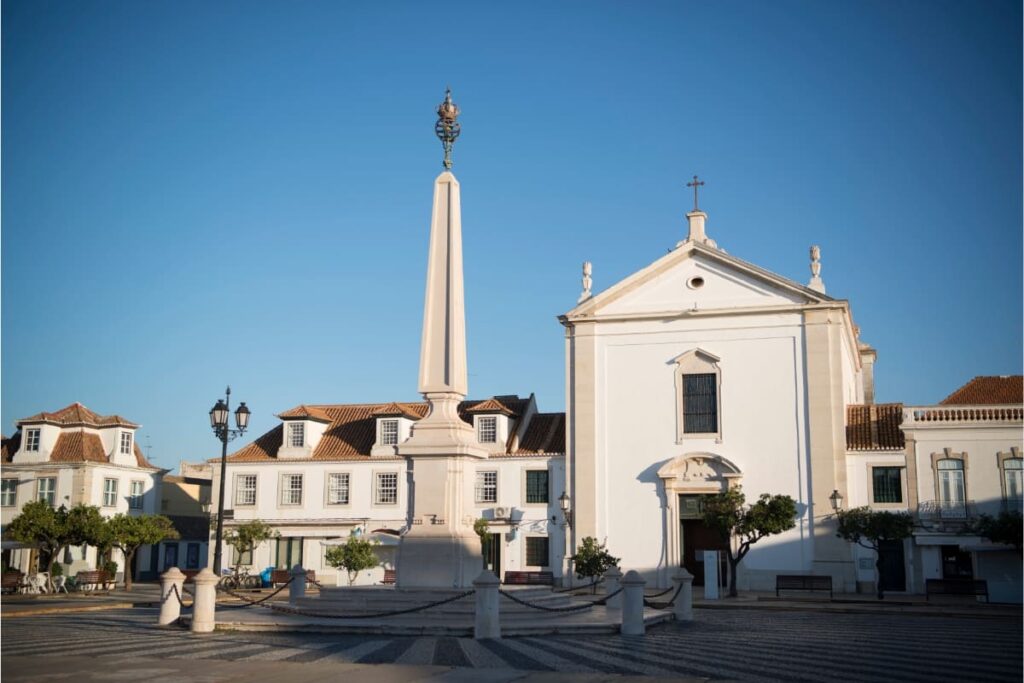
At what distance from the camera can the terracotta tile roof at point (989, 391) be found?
4341 centimetres

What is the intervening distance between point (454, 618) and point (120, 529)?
2309 cm

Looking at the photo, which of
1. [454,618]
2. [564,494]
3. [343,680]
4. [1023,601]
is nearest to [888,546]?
[1023,601]

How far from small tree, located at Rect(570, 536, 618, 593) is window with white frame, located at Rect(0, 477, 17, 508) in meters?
25.4

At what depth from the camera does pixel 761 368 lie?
3675cm

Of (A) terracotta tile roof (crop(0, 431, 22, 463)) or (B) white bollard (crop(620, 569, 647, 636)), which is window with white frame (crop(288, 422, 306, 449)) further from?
(B) white bollard (crop(620, 569, 647, 636))

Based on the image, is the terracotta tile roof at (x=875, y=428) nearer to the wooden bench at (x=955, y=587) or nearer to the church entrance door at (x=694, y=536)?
the church entrance door at (x=694, y=536)

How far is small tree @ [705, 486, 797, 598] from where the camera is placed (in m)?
33.0

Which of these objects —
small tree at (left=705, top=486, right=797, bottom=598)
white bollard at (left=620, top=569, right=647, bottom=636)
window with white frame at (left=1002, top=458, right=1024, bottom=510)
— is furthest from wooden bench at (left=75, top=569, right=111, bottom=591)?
window with white frame at (left=1002, top=458, right=1024, bottom=510)

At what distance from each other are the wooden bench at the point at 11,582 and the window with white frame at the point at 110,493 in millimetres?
9872

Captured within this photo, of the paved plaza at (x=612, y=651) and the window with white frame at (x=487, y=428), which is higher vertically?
the window with white frame at (x=487, y=428)

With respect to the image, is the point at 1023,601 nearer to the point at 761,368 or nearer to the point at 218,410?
the point at 761,368

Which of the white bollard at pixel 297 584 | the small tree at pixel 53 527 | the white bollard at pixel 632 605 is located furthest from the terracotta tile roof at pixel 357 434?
the white bollard at pixel 632 605

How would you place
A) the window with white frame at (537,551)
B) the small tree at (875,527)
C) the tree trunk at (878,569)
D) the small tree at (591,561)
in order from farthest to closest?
the window with white frame at (537,551) < the small tree at (591,561) < the small tree at (875,527) < the tree trunk at (878,569)

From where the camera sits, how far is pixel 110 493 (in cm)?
4562
